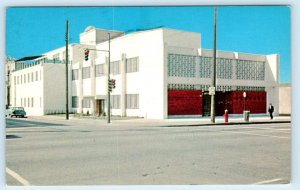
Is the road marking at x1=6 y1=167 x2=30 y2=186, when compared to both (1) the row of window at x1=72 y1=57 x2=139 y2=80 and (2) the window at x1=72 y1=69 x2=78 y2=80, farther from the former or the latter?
(1) the row of window at x1=72 y1=57 x2=139 y2=80

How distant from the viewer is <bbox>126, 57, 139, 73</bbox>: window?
81.8 feet

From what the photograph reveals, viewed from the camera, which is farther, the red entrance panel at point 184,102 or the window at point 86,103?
the window at point 86,103

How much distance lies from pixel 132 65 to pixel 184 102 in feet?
15.9

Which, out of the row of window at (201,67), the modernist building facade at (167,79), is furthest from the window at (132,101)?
the row of window at (201,67)

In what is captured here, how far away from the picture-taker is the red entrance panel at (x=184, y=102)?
24.2 meters

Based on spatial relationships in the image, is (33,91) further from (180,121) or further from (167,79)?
(167,79)

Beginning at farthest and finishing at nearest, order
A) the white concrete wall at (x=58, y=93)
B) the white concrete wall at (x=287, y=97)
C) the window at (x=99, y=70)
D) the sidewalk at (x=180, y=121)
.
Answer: the window at (x=99, y=70) < the white concrete wall at (x=58, y=93) < the sidewalk at (x=180, y=121) < the white concrete wall at (x=287, y=97)

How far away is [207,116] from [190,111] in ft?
4.65

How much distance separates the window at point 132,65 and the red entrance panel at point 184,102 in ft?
10.4

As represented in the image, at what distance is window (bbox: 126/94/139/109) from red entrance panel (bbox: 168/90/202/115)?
2.44 metres

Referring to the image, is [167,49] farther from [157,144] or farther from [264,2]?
[264,2]

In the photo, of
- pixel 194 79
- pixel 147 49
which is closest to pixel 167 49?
pixel 147 49

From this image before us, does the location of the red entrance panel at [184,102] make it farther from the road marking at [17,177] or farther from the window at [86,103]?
the road marking at [17,177]

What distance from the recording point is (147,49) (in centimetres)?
2430
